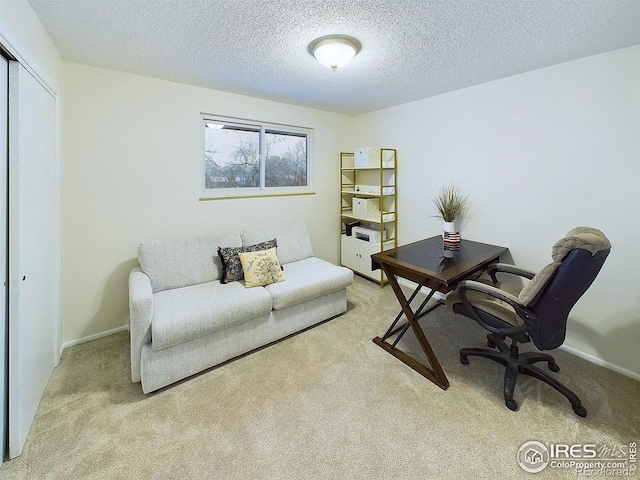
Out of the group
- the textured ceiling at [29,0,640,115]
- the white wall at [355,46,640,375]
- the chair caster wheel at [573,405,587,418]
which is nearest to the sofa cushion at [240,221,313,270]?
the textured ceiling at [29,0,640,115]

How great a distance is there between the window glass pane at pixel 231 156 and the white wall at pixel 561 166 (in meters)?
2.05

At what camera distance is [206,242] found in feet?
9.16

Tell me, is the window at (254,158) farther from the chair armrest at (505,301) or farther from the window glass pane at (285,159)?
the chair armrest at (505,301)

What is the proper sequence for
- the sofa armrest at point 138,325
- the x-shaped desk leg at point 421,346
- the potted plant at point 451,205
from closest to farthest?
the sofa armrest at point 138,325 → the x-shaped desk leg at point 421,346 → the potted plant at point 451,205

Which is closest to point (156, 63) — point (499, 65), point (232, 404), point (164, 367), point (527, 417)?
point (164, 367)

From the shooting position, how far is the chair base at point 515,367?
177 centimetres

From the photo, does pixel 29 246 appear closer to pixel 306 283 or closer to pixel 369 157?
pixel 306 283

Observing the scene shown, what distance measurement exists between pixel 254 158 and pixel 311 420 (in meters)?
2.78

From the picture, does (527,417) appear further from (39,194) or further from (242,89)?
(242,89)

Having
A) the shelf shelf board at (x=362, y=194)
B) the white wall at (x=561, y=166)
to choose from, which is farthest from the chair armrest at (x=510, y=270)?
the shelf shelf board at (x=362, y=194)

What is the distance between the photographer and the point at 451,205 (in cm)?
300

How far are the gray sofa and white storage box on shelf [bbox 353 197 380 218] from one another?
1.03 m

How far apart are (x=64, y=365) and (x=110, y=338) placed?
41cm

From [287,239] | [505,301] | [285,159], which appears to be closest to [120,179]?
[287,239]
